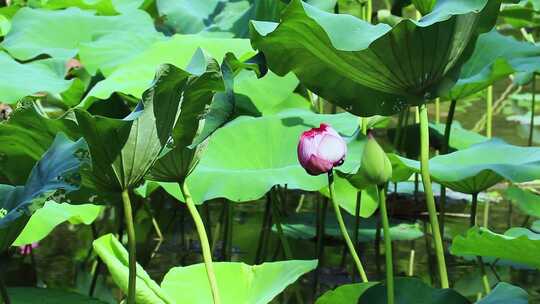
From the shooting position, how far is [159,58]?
70.4 inches

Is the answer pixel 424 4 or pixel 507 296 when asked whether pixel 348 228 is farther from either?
pixel 507 296

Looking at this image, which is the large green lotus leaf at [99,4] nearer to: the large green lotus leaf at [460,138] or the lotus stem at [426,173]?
the large green lotus leaf at [460,138]

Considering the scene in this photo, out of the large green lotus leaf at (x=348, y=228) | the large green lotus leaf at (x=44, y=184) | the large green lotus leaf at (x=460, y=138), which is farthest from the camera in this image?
the large green lotus leaf at (x=460, y=138)

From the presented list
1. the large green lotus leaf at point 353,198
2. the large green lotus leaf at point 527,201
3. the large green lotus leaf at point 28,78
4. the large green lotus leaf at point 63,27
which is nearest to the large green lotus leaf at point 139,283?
the large green lotus leaf at point 28,78

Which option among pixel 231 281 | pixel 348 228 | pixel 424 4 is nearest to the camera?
pixel 231 281

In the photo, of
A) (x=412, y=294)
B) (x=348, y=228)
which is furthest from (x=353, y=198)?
(x=412, y=294)

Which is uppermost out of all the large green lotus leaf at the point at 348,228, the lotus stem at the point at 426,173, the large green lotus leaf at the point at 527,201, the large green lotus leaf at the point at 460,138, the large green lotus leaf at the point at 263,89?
the lotus stem at the point at 426,173

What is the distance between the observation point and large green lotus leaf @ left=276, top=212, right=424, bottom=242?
189 centimetres

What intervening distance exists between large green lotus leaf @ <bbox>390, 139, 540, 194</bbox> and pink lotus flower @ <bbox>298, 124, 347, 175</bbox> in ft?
0.79

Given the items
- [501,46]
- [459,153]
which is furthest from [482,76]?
[459,153]

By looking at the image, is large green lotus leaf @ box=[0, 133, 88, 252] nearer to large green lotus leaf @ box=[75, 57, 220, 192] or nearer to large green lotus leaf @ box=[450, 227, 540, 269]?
large green lotus leaf @ box=[75, 57, 220, 192]

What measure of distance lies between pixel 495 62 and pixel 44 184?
2.94 feet

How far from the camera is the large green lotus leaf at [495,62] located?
1619mm

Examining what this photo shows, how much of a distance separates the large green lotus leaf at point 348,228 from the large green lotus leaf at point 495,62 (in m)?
0.26
